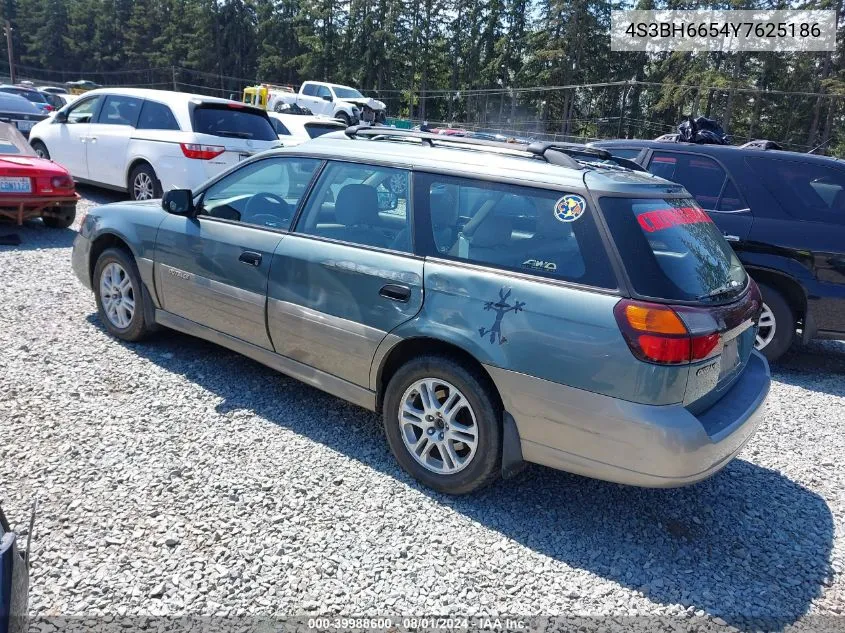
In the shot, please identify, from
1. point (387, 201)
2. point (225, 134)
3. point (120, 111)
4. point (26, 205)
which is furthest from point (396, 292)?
point (120, 111)

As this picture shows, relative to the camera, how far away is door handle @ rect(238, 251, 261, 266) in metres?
3.87

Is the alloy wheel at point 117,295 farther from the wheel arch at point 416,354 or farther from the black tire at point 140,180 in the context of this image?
the black tire at point 140,180

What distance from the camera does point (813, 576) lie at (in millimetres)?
2902

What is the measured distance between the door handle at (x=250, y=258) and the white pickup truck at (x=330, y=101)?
884 inches

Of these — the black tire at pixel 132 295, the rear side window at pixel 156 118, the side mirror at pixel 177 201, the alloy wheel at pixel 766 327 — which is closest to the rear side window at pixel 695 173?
the alloy wheel at pixel 766 327

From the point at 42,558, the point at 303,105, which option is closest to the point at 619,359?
the point at 42,558

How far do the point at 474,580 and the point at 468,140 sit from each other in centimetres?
239

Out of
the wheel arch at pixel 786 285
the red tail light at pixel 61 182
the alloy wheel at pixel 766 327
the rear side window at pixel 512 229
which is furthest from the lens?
the red tail light at pixel 61 182

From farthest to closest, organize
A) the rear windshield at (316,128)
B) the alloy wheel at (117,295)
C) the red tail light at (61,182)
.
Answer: the rear windshield at (316,128)
the red tail light at (61,182)
the alloy wheel at (117,295)

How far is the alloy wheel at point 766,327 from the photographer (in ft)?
18.2

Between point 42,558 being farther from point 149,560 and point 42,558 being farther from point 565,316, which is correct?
point 565,316

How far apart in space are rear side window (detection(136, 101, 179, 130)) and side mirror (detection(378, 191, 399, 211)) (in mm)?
6376

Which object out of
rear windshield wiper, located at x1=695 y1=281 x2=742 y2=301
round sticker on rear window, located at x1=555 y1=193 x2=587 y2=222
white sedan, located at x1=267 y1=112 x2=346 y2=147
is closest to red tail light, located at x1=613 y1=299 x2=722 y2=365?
rear windshield wiper, located at x1=695 y1=281 x2=742 y2=301

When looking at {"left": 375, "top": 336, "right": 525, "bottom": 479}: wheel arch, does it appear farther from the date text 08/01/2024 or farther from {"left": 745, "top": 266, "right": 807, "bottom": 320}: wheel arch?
{"left": 745, "top": 266, "right": 807, "bottom": 320}: wheel arch
